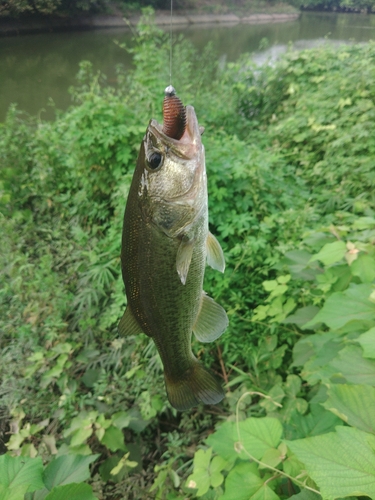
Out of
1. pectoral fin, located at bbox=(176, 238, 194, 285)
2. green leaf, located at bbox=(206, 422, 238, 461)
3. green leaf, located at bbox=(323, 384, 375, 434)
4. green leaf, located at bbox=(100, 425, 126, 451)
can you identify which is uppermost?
pectoral fin, located at bbox=(176, 238, 194, 285)

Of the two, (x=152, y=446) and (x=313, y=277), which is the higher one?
(x=313, y=277)

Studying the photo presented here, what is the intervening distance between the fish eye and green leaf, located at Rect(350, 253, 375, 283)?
941 mm

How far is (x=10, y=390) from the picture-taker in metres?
2.55

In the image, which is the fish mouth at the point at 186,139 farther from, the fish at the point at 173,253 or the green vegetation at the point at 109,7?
the green vegetation at the point at 109,7

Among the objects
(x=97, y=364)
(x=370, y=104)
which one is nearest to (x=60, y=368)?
(x=97, y=364)

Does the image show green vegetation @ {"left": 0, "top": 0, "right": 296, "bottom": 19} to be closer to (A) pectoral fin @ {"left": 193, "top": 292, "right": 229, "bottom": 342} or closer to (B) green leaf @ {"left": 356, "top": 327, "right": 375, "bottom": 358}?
(A) pectoral fin @ {"left": 193, "top": 292, "right": 229, "bottom": 342}

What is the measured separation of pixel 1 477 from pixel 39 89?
475 inches

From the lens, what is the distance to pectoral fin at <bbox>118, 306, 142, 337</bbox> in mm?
1250

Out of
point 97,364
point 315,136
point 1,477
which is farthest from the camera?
point 315,136

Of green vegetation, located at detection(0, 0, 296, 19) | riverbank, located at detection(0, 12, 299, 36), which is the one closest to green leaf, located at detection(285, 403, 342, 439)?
green vegetation, located at detection(0, 0, 296, 19)

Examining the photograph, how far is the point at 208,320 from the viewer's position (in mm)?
1319

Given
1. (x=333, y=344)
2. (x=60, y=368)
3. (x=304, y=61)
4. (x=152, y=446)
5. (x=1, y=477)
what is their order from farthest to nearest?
(x=304, y=61) → (x=60, y=368) → (x=152, y=446) → (x=333, y=344) → (x=1, y=477)

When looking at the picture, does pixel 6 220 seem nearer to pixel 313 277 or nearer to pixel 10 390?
pixel 10 390

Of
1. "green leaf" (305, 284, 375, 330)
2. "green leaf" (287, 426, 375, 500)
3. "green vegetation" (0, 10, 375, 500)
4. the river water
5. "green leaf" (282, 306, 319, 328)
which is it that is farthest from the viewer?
the river water
